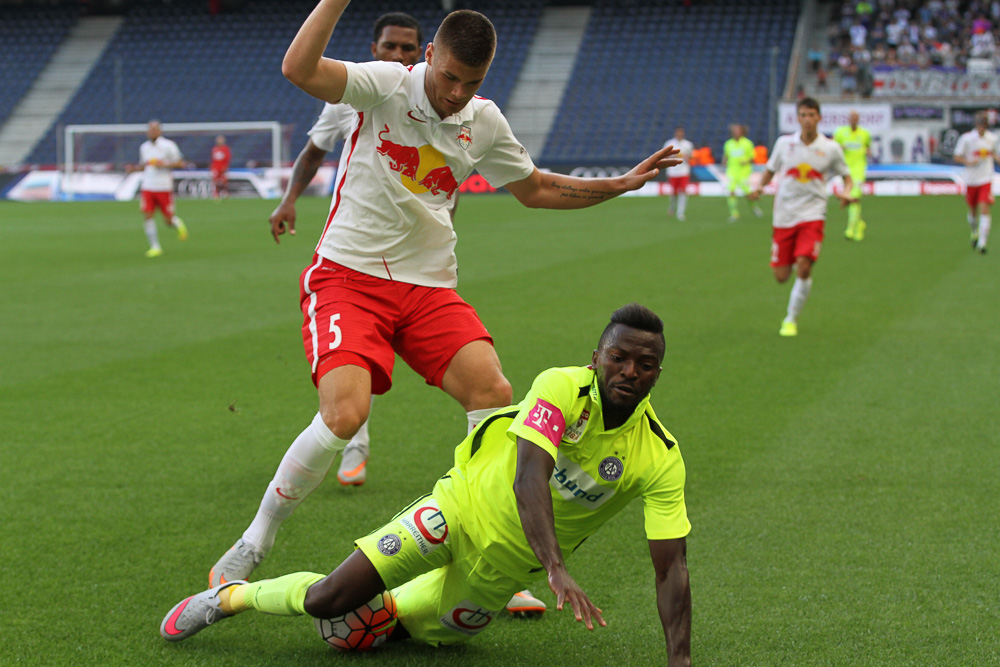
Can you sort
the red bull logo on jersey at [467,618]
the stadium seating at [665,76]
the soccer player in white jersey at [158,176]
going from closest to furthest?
1. the red bull logo on jersey at [467,618]
2. the soccer player in white jersey at [158,176]
3. the stadium seating at [665,76]

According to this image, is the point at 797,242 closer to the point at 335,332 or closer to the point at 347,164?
the point at 347,164

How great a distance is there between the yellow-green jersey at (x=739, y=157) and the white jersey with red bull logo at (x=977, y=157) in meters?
7.77

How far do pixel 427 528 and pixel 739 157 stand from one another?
74.9 ft

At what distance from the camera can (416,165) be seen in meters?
4.07

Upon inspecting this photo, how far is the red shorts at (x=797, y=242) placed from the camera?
384 inches

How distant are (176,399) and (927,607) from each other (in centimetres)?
499

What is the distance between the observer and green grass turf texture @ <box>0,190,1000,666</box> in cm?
365

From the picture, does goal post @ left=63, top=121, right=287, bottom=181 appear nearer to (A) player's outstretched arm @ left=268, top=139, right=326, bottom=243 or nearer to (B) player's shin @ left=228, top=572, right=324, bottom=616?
(A) player's outstretched arm @ left=268, top=139, right=326, bottom=243

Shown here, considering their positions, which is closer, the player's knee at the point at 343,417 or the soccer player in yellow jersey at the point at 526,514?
the soccer player in yellow jersey at the point at 526,514

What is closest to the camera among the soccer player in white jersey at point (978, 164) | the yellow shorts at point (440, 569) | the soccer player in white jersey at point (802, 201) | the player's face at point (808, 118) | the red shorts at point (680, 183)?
the yellow shorts at point (440, 569)

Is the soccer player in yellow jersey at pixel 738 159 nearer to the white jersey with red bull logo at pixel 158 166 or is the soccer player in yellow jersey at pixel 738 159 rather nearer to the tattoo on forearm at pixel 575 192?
the white jersey with red bull logo at pixel 158 166

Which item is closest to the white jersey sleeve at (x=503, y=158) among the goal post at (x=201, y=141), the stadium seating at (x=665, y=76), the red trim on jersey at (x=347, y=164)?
the red trim on jersey at (x=347, y=164)

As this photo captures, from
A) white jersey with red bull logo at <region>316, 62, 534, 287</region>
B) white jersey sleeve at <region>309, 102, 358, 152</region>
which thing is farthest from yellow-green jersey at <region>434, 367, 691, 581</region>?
white jersey sleeve at <region>309, 102, 358, 152</region>

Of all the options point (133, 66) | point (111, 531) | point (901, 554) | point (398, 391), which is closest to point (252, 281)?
point (398, 391)
